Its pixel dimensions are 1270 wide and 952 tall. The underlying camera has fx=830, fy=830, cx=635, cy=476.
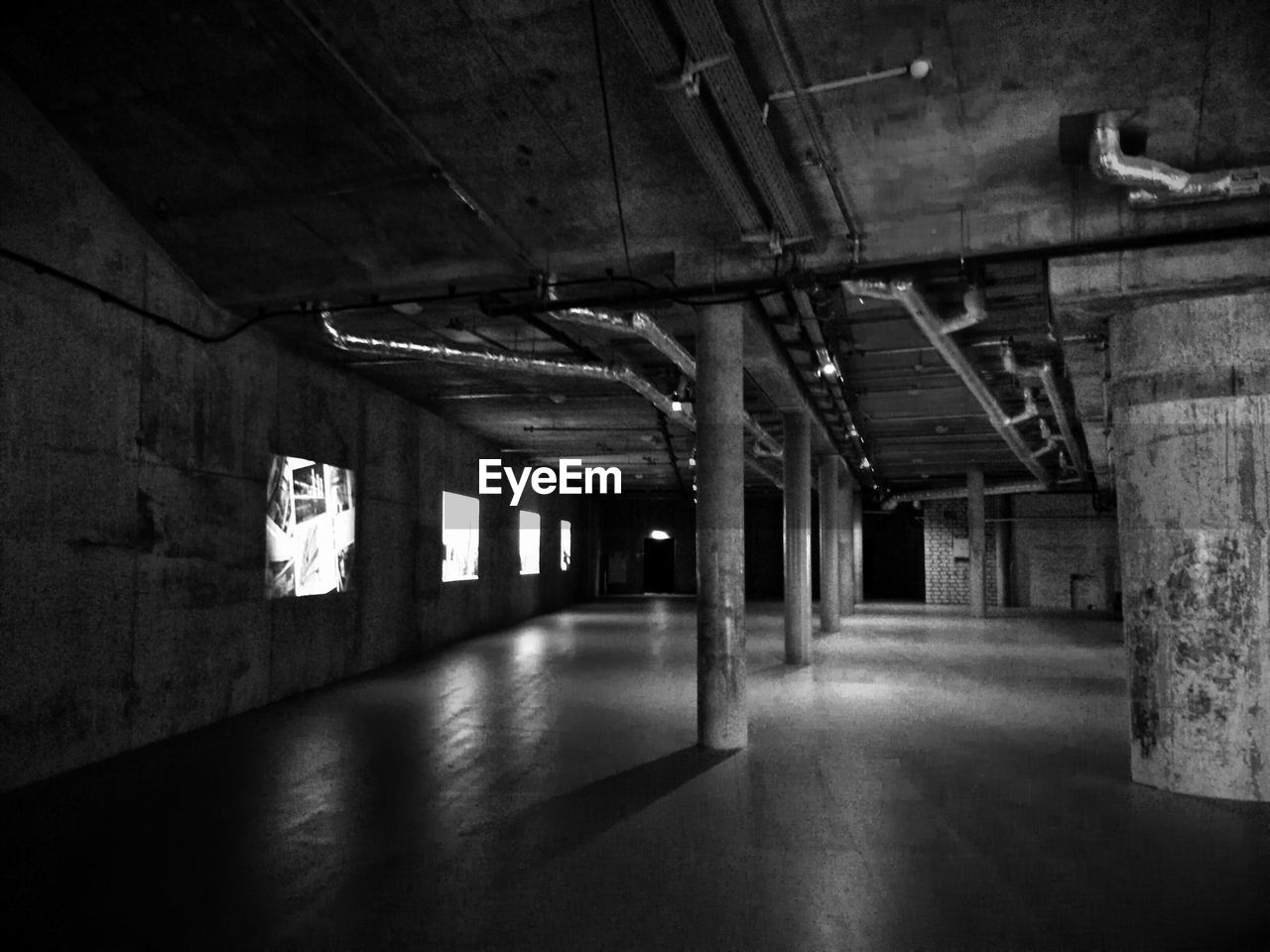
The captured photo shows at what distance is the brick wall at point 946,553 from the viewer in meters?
25.7

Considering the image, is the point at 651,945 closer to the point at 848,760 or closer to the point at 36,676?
the point at 848,760

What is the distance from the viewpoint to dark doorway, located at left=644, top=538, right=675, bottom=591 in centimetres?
3250

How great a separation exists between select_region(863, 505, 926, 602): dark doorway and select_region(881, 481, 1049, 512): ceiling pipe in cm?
399

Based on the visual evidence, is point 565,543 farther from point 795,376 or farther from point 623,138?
point 623,138

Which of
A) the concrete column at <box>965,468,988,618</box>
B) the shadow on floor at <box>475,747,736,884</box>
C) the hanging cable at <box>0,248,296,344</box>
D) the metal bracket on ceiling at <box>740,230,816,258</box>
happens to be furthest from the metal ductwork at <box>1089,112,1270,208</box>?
the concrete column at <box>965,468,988,618</box>

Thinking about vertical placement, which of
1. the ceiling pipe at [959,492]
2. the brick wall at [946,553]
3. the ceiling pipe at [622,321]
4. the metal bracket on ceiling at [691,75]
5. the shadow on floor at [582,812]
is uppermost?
the metal bracket on ceiling at [691,75]

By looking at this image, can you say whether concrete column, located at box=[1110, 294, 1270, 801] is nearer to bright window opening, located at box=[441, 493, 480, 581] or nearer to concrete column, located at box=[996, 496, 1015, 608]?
bright window opening, located at box=[441, 493, 480, 581]

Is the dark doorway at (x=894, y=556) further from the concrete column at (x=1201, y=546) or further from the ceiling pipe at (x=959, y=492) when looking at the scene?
the concrete column at (x=1201, y=546)

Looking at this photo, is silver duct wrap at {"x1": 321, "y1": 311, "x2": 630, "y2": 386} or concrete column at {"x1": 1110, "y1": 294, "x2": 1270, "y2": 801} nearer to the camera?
concrete column at {"x1": 1110, "y1": 294, "x2": 1270, "y2": 801}

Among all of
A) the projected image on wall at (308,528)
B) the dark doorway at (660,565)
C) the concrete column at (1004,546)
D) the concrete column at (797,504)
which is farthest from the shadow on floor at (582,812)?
the dark doorway at (660,565)

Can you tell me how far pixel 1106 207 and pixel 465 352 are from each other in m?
5.97

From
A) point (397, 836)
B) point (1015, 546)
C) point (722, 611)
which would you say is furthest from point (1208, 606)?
point (1015, 546)

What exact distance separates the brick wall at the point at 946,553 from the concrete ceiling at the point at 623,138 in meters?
18.5

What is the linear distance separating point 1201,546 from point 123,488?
7.73 m
